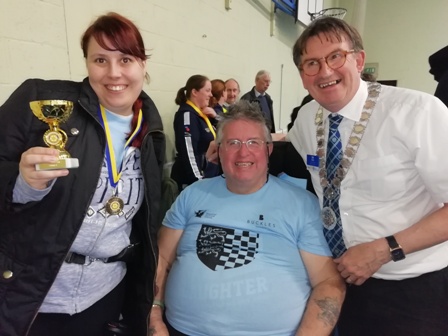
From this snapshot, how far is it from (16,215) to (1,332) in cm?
34

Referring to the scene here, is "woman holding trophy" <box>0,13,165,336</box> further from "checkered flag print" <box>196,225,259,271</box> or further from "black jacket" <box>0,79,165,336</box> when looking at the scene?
"checkered flag print" <box>196,225,259,271</box>

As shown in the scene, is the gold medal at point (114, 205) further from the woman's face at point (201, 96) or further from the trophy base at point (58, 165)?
the woman's face at point (201, 96)

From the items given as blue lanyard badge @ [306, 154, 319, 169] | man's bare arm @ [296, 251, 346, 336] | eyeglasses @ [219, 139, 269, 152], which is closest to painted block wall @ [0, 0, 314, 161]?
eyeglasses @ [219, 139, 269, 152]

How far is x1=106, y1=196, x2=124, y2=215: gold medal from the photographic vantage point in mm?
1013

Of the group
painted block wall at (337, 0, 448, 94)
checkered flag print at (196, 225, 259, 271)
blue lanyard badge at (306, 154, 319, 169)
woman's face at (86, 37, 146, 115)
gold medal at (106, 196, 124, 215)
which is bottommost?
checkered flag print at (196, 225, 259, 271)

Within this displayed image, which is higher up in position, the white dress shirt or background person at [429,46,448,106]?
background person at [429,46,448,106]

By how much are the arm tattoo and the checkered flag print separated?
293mm

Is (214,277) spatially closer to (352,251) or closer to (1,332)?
(352,251)

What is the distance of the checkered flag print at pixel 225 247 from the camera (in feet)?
4.04

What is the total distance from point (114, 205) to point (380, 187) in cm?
86

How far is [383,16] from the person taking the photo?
818cm

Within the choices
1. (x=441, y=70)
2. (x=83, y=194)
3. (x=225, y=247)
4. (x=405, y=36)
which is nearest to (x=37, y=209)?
(x=83, y=194)

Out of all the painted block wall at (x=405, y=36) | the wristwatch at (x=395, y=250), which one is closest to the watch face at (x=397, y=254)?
the wristwatch at (x=395, y=250)

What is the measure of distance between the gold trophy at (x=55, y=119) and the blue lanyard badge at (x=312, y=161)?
0.84m
